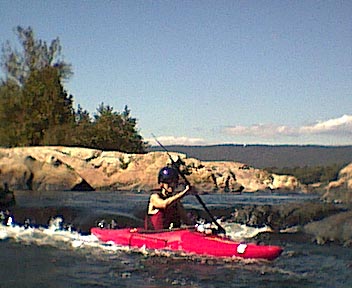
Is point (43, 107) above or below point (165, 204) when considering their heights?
above

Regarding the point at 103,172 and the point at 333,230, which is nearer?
the point at 333,230

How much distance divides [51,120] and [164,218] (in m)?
28.4

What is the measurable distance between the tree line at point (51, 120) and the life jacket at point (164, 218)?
25.6 metres

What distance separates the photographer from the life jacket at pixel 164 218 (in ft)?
33.3

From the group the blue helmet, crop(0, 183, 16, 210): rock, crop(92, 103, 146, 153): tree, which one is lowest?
crop(0, 183, 16, 210): rock

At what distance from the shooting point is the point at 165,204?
1000 cm

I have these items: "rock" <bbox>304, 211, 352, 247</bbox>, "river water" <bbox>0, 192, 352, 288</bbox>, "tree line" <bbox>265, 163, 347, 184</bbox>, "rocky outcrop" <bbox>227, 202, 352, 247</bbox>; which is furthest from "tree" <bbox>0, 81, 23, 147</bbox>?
"rock" <bbox>304, 211, 352, 247</bbox>

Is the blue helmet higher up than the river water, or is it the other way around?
the blue helmet

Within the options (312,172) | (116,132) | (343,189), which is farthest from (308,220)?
(116,132)

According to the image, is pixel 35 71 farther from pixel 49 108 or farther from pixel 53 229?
pixel 53 229

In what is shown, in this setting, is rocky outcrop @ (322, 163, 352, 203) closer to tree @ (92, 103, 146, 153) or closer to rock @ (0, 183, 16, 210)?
rock @ (0, 183, 16, 210)

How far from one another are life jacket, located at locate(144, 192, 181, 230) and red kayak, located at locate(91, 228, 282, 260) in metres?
0.17

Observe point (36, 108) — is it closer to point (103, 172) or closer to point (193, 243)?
point (103, 172)

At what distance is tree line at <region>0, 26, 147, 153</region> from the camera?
36219 mm
